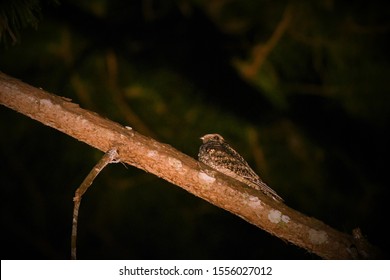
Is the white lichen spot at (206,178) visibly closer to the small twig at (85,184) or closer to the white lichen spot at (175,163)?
the white lichen spot at (175,163)

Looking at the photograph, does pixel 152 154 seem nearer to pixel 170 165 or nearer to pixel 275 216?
pixel 170 165

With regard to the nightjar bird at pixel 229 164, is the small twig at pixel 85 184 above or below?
below

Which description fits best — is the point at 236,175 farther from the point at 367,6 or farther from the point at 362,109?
the point at 367,6

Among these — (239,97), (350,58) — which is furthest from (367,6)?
(239,97)

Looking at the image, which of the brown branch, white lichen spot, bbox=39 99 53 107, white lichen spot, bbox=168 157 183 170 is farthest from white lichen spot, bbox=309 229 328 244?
white lichen spot, bbox=39 99 53 107

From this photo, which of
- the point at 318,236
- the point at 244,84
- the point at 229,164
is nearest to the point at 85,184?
the point at 318,236

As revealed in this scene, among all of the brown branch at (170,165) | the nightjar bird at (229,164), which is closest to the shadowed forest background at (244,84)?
the nightjar bird at (229,164)
